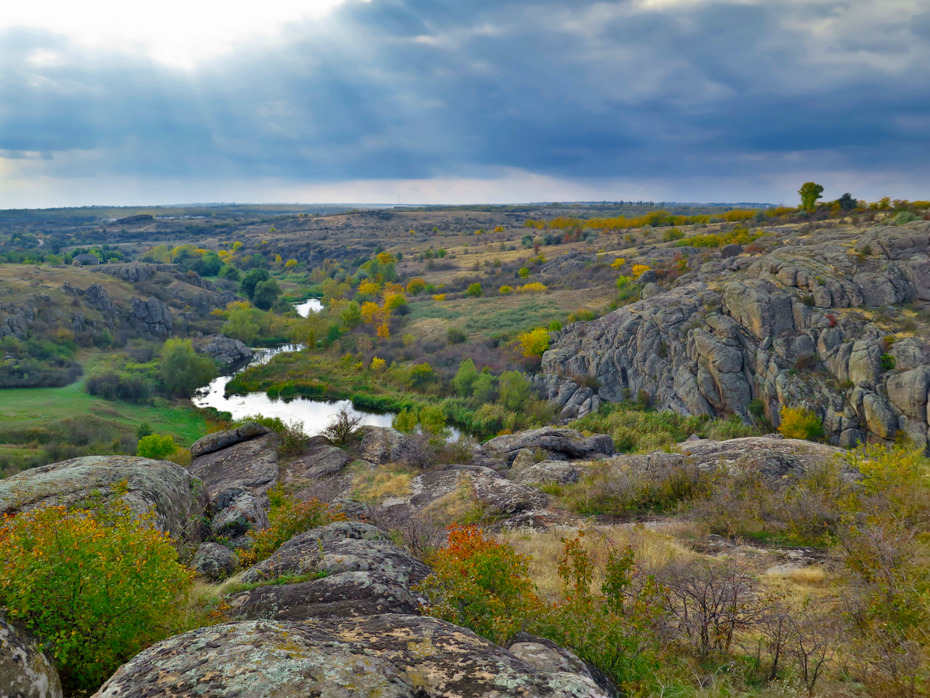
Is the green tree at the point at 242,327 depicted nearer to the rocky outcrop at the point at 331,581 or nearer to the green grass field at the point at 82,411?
the green grass field at the point at 82,411

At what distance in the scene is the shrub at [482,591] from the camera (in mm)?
5918

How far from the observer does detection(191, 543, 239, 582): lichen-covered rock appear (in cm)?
1027

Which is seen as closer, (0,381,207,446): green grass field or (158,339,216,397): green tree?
(0,381,207,446): green grass field

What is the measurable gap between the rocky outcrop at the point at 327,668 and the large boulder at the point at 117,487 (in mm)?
6539

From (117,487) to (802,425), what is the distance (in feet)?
114

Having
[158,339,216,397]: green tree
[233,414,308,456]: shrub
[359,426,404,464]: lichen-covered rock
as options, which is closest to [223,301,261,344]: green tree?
[158,339,216,397]: green tree

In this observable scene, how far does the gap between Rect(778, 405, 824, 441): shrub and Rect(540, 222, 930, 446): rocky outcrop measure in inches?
26.2

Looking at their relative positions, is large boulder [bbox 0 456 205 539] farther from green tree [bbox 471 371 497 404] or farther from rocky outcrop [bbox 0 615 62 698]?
green tree [bbox 471 371 497 404]

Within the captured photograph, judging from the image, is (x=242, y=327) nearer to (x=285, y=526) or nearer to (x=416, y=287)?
(x=416, y=287)

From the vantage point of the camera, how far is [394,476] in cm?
2206

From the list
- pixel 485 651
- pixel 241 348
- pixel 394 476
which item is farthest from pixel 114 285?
pixel 485 651

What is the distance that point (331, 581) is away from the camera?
7.14 meters

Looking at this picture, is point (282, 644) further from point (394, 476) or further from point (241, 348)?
point (241, 348)

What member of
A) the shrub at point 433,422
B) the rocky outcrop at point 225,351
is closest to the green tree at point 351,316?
the rocky outcrop at point 225,351
